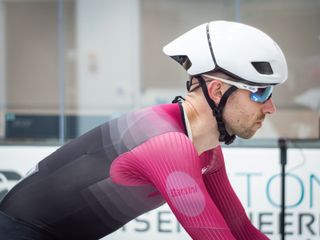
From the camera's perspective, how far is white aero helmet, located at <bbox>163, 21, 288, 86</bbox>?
183cm

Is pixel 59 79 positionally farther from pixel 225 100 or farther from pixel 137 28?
pixel 225 100

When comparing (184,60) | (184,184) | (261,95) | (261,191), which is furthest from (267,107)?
(261,191)

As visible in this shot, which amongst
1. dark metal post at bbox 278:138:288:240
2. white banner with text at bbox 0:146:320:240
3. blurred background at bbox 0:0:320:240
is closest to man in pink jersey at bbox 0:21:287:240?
white banner with text at bbox 0:146:320:240

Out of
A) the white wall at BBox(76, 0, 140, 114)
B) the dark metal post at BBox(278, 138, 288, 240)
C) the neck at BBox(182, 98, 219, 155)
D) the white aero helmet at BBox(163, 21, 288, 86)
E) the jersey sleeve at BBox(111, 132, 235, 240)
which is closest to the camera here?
the jersey sleeve at BBox(111, 132, 235, 240)

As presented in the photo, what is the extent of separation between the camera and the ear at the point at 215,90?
1.89 metres

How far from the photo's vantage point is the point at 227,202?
2.23 m

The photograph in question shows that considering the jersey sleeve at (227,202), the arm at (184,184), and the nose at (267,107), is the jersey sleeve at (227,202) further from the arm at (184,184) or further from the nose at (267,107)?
the arm at (184,184)

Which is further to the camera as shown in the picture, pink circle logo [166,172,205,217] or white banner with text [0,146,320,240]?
white banner with text [0,146,320,240]

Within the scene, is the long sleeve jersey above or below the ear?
below

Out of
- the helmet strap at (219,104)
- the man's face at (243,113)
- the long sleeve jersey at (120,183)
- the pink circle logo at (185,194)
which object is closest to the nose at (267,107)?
the man's face at (243,113)

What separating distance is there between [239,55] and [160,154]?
0.39 meters

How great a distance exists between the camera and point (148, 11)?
297 inches

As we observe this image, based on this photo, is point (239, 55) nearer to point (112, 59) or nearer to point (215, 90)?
point (215, 90)

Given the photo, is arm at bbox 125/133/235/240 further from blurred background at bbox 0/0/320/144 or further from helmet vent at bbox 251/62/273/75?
blurred background at bbox 0/0/320/144
